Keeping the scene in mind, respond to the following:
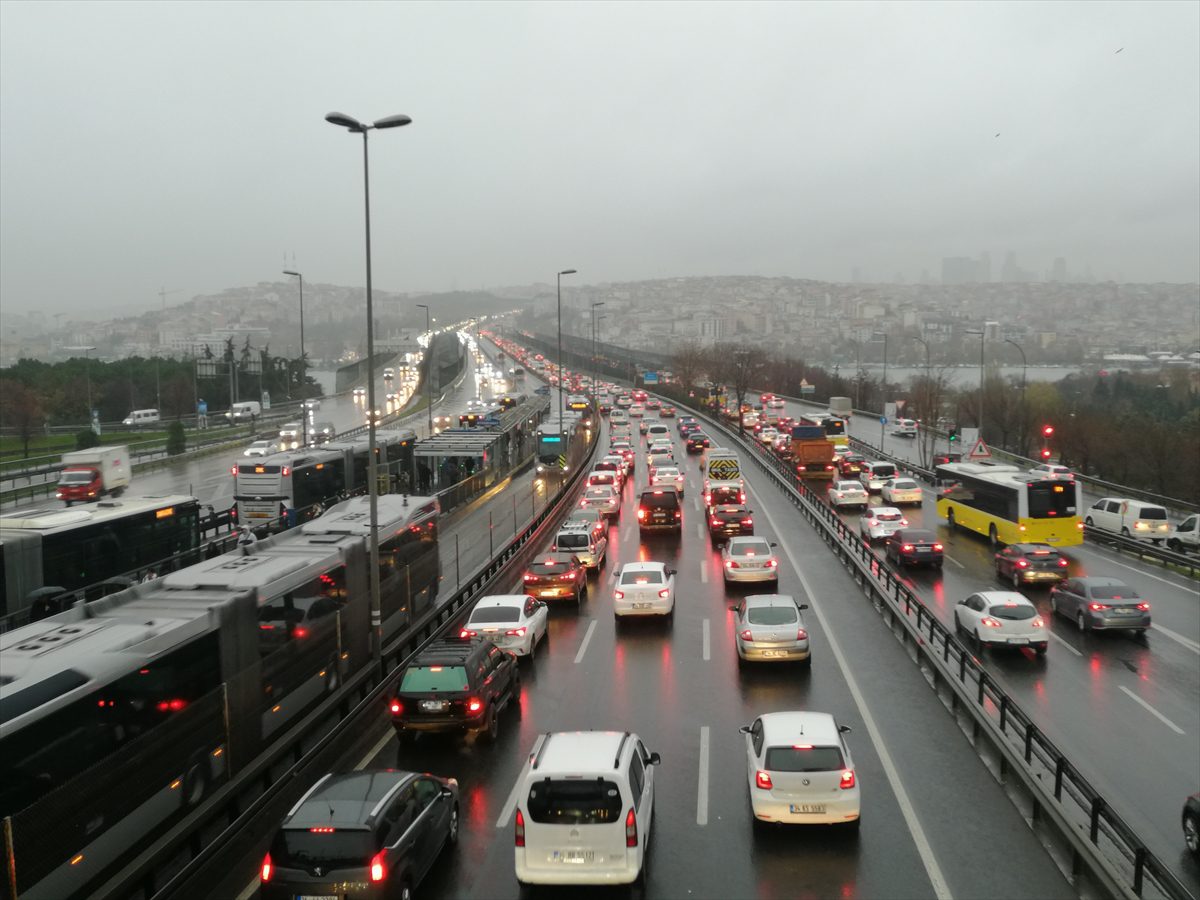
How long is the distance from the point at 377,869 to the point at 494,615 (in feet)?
32.8

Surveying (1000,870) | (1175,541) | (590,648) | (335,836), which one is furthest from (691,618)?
(1175,541)

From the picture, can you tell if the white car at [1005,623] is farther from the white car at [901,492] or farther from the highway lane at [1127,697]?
the white car at [901,492]

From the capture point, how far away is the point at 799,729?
413 inches

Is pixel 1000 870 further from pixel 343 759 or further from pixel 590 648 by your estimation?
pixel 590 648

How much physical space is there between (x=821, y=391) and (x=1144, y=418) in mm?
60464

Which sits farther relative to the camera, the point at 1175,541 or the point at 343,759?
the point at 1175,541

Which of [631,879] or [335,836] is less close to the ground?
[335,836]

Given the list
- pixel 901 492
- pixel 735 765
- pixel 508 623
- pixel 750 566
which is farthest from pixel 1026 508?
pixel 735 765

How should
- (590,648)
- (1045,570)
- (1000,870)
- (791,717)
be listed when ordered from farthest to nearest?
(1045,570), (590,648), (791,717), (1000,870)

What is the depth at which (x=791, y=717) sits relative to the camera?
1088 cm

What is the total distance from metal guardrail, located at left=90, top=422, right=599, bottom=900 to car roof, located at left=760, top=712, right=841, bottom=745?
5.58 meters

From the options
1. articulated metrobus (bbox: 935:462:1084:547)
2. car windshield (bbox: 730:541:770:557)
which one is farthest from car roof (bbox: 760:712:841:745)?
articulated metrobus (bbox: 935:462:1084:547)

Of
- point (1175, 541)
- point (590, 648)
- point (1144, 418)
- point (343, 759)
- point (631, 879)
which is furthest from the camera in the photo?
point (1144, 418)

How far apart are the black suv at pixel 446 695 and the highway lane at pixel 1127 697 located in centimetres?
814
